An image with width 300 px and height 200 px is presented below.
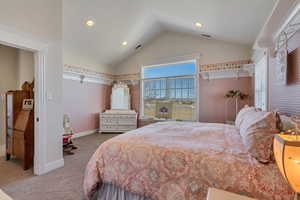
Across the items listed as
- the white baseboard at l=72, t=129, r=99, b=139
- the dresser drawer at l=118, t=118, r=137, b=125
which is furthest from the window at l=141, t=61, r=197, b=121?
the white baseboard at l=72, t=129, r=99, b=139

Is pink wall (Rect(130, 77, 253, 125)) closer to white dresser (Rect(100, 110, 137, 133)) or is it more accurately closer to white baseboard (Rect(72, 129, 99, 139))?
white dresser (Rect(100, 110, 137, 133))

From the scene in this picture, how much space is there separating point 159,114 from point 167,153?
3765 mm

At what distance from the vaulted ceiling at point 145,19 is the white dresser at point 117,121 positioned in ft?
6.48

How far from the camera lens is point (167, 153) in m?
1.38

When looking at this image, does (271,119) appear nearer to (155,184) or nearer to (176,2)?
(155,184)

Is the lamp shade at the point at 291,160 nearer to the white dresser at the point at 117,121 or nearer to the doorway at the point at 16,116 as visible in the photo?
the doorway at the point at 16,116

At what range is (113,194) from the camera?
5.15 ft

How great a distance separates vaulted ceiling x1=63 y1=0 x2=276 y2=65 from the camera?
2354 mm

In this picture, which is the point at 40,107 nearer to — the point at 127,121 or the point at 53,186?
the point at 53,186

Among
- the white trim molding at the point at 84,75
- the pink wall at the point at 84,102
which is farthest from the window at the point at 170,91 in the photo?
the pink wall at the point at 84,102

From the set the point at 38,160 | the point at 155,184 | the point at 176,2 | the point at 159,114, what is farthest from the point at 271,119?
the point at 159,114

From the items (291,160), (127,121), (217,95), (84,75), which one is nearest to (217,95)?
(217,95)

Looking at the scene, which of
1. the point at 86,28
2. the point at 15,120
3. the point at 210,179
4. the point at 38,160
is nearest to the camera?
the point at 210,179

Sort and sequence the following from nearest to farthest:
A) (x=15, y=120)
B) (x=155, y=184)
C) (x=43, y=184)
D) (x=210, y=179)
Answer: (x=210, y=179)
(x=155, y=184)
(x=43, y=184)
(x=15, y=120)
